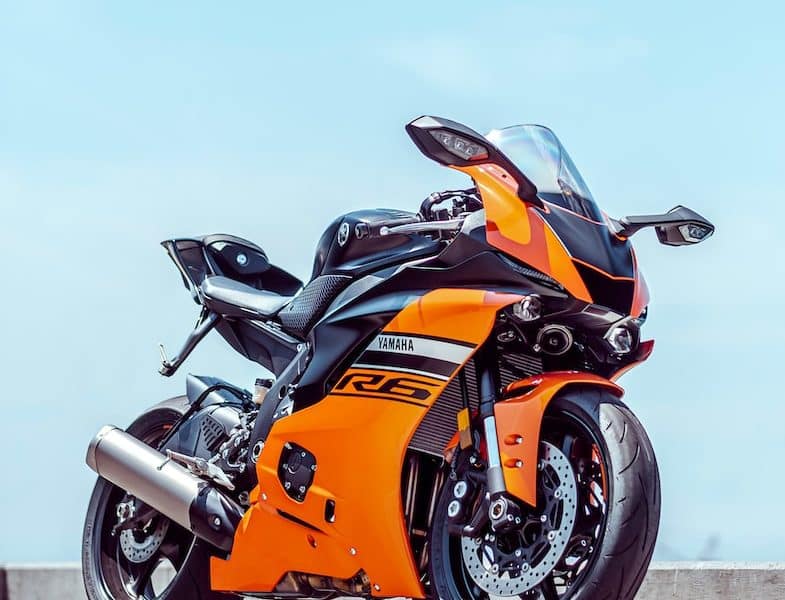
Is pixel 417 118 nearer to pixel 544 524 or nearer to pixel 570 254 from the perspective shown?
pixel 570 254

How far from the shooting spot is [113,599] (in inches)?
277

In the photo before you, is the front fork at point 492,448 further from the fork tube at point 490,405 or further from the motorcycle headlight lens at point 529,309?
the motorcycle headlight lens at point 529,309

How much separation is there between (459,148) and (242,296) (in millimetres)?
1949

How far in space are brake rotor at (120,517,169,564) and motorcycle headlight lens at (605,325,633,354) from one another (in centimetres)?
272

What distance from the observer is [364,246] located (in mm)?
5719

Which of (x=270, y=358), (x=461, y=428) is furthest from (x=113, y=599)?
(x=461, y=428)

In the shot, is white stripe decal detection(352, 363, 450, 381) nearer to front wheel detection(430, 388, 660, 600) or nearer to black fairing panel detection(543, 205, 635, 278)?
front wheel detection(430, 388, 660, 600)

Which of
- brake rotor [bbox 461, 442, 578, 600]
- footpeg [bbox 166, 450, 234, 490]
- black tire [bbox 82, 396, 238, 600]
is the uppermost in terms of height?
brake rotor [bbox 461, 442, 578, 600]

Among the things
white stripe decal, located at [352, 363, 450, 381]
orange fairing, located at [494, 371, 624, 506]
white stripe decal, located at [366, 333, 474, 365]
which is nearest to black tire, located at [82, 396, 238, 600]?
white stripe decal, located at [352, 363, 450, 381]

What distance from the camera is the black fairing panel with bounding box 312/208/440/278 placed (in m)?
5.52

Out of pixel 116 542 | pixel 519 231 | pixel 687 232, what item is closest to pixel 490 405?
pixel 519 231

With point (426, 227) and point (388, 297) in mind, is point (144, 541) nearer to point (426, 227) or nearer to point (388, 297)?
point (388, 297)

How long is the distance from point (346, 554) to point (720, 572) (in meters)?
1.82

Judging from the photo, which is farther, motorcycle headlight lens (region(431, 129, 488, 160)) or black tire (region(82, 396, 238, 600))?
black tire (region(82, 396, 238, 600))
